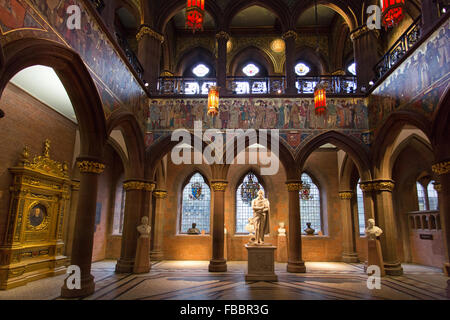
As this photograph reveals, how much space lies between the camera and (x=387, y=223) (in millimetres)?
11148

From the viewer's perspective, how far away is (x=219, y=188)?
40.4 feet

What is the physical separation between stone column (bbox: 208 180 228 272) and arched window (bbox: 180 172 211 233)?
3984mm

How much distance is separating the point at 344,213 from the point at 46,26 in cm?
1424

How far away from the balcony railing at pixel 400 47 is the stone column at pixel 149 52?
9.10m

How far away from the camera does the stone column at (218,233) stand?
11.5 m

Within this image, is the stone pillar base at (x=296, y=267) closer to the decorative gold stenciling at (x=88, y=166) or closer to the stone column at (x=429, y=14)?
the decorative gold stenciling at (x=88, y=166)

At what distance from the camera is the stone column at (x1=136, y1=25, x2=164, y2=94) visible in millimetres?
12641

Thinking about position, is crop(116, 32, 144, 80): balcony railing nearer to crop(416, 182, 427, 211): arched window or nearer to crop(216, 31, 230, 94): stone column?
crop(216, 31, 230, 94): stone column

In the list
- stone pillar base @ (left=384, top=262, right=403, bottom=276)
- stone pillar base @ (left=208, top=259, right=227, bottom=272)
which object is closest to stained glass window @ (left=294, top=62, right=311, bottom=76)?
stone pillar base @ (left=384, top=262, right=403, bottom=276)

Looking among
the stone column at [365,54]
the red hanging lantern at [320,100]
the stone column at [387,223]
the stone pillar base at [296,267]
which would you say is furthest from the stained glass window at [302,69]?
the stone pillar base at [296,267]

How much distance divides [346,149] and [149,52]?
9128mm

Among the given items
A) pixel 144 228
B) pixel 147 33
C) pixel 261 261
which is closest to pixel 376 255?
pixel 261 261
